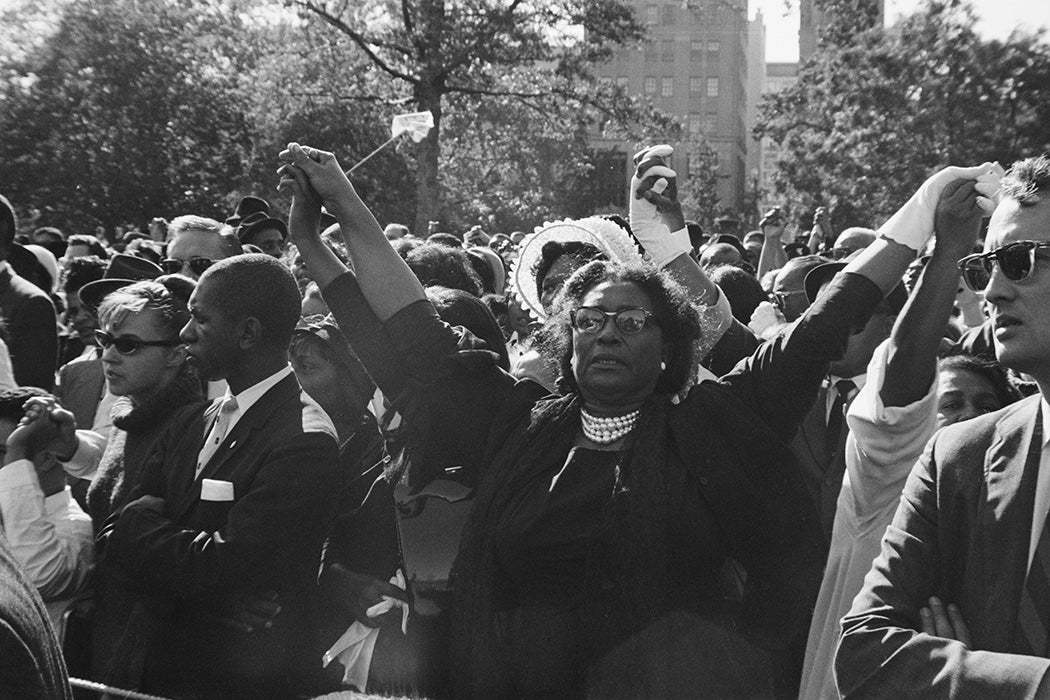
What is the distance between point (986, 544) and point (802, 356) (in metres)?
0.96

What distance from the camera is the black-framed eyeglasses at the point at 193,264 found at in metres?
6.47

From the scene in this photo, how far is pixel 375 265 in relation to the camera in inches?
144

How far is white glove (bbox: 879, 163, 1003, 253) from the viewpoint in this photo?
10.1 feet

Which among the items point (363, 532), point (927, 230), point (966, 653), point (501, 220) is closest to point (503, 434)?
point (363, 532)

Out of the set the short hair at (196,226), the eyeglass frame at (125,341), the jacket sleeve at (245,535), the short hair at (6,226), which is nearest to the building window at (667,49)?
the short hair at (196,226)

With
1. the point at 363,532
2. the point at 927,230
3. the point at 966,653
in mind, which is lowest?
the point at 363,532

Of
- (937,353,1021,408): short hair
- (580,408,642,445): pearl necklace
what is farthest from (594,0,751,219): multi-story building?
(580,408,642,445): pearl necklace

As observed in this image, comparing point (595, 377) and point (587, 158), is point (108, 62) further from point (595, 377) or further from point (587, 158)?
point (595, 377)

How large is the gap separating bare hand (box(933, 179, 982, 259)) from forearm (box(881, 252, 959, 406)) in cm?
4

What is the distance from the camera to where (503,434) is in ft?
11.5

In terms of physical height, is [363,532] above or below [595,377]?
below

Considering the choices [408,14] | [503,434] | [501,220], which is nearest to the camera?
[503,434]

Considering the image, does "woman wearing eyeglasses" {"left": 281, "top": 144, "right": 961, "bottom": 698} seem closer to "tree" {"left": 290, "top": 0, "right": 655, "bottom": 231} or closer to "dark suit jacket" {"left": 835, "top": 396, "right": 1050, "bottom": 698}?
"dark suit jacket" {"left": 835, "top": 396, "right": 1050, "bottom": 698}

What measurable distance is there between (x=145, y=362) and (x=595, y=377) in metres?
1.76
